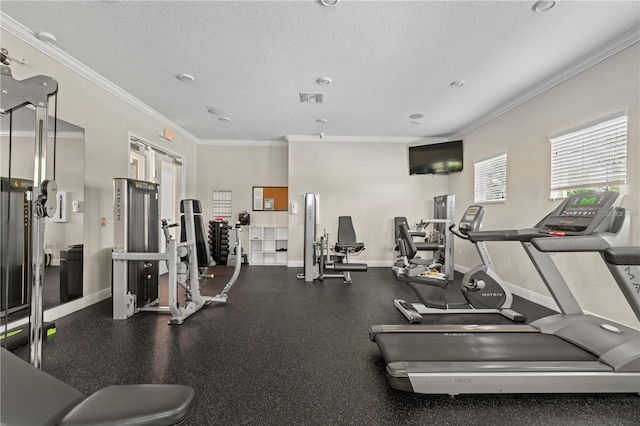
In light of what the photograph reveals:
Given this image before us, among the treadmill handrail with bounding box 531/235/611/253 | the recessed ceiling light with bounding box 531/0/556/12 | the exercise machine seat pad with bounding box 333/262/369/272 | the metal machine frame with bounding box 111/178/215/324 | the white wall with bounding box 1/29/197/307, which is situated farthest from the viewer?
the exercise machine seat pad with bounding box 333/262/369/272

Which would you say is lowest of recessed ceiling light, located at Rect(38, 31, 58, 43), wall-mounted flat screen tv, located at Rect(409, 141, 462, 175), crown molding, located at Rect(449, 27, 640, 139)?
wall-mounted flat screen tv, located at Rect(409, 141, 462, 175)

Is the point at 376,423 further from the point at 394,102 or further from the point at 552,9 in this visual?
the point at 394,102

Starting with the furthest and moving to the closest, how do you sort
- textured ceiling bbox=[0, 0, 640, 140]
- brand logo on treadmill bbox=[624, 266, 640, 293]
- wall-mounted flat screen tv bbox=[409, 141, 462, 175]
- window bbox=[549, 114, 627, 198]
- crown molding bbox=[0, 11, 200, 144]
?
1. wall-mounted flat screen tv bbox=[409, 141, 462, 175]
2. window bbox=[549, 114, 627, 198]
3. crown molding bbox=[0, 11, 200, 144]
4. textured ceiling bbox=[0, 0, 640, 140]
5. brand logo on treadmill bbox=[624, 266, 640, 293]

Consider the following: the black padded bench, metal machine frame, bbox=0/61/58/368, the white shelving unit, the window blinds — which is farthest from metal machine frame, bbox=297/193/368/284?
metal machine frame, bbox=0/61/58/368

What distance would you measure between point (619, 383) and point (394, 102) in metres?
3.71

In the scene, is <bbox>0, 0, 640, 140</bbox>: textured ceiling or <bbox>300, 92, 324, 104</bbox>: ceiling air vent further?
<bbox>300, 92, 324, 104</bbox>: ceiling air vent

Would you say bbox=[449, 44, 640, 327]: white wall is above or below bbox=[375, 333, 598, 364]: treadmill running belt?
above

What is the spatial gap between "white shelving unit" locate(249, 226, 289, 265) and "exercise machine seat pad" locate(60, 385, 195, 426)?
5.47m

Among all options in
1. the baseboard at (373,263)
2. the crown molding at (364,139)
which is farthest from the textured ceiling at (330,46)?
the baseboard at (373,263)

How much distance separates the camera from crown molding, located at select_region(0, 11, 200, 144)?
97.6 inches

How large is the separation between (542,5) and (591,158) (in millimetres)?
1706

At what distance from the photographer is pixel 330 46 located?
2805 millimetres

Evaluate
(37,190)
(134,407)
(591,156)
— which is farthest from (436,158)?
(134,407)

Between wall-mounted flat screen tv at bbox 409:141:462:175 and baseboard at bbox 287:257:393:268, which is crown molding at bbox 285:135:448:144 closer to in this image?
wall-mounted flat screen tv at bbox 409:141:462:175
